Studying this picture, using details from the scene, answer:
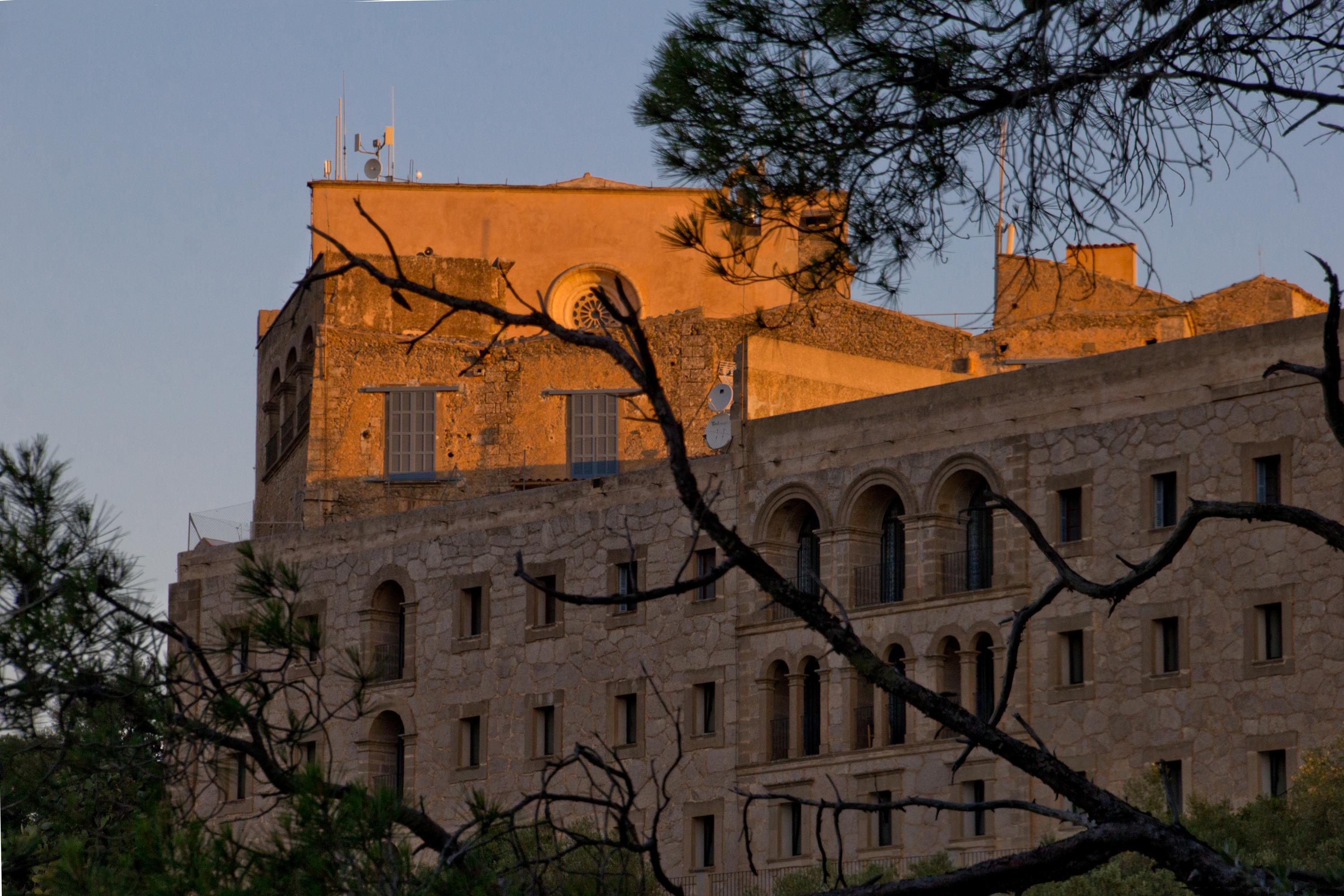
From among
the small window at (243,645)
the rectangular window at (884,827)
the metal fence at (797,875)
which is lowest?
the metal fence at (797,875)

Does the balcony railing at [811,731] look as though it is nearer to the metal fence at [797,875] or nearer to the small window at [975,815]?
the metal fence at [797,875]

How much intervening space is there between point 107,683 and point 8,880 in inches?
207

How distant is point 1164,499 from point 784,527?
713cm

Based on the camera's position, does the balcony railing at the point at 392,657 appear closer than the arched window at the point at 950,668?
No

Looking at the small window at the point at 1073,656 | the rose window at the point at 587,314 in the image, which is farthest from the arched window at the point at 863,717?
the rose window at the point at 587,314

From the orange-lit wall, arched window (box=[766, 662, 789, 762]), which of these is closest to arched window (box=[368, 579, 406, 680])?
arched window (box=[766, 662, 789, 762])

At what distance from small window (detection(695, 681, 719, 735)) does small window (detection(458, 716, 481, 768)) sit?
475 cm

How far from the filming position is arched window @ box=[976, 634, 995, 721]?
33.2 meters

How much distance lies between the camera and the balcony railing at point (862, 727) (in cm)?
3503

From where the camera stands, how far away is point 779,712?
3650 centimetres

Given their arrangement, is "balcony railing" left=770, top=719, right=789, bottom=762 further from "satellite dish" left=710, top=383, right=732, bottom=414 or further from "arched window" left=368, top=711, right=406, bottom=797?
"arched window" left=368, top=711, right=406, bottom=797

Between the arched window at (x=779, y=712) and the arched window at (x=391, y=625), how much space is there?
8311 mm

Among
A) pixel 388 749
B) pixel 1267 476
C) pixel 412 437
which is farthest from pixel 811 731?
pixel 412 437

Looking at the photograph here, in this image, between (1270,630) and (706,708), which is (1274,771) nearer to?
(1270,630)
